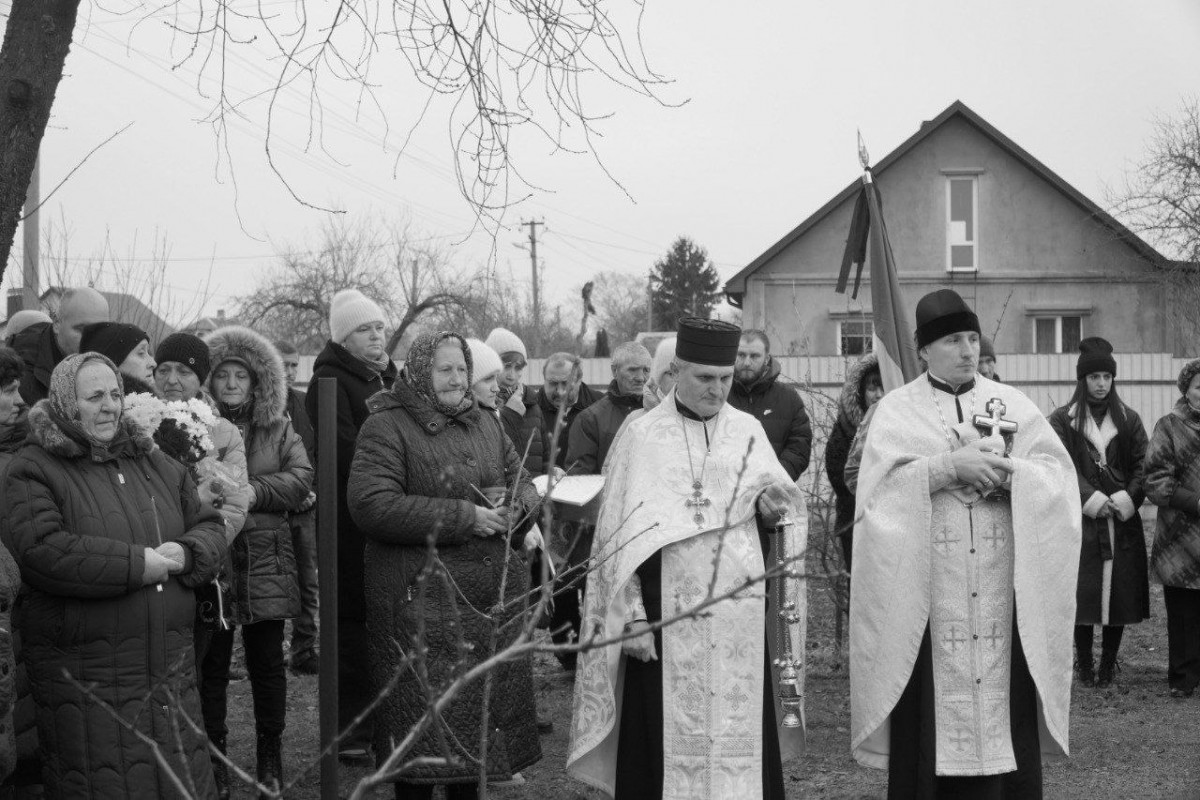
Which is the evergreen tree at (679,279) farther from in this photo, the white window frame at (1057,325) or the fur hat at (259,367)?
the fur hat at (259,367)

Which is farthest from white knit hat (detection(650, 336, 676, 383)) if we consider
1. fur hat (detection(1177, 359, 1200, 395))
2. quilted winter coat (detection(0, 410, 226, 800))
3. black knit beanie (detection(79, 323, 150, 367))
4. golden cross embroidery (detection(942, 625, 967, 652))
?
fur hat (detection(1177, 359, 1200, 395))

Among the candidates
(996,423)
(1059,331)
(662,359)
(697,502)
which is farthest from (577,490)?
(1059,331)

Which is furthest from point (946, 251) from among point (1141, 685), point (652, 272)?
point (652, 272)

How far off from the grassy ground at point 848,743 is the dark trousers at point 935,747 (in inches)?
17.7

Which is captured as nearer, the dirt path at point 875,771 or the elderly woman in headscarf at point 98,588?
the elderly woman in headscarf at point 98,588

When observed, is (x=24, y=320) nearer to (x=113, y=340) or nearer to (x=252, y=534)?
(x=113, y=340)

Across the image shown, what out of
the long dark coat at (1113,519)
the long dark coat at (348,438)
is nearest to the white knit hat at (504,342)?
the long dark coat at (348,438)

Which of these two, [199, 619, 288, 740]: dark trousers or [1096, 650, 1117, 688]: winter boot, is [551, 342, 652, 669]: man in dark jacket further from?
[1096, 650, 1117, 688]: winter boot

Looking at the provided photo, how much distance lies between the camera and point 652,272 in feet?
208

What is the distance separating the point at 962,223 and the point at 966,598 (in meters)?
22.5

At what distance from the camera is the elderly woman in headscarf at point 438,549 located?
5.14m

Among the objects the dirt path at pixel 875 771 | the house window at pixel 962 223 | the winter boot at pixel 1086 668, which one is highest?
the house window at pixel 962 223

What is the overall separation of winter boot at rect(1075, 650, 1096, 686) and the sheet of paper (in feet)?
13.4

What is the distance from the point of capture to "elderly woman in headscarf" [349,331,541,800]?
514 centimetres
